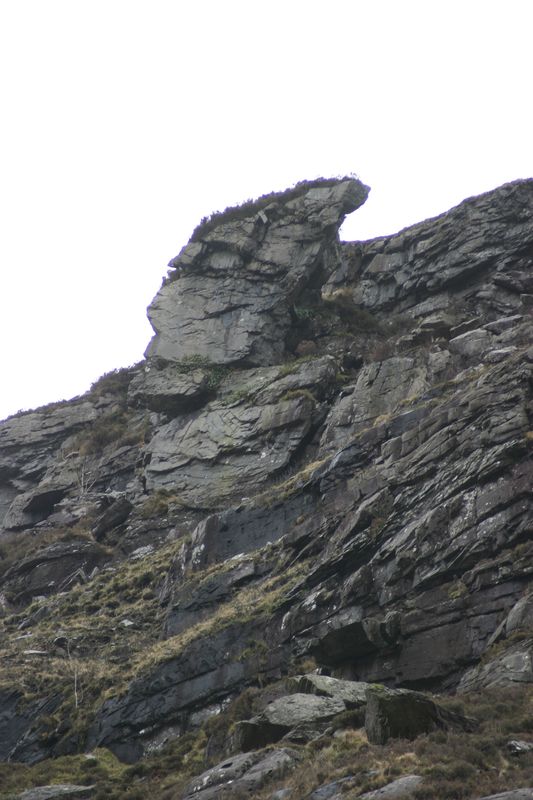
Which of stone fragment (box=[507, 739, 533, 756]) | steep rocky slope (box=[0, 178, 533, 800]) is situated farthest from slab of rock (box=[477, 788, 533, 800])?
stone fragment (box=[507, 739, 533, 756])

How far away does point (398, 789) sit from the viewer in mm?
12367

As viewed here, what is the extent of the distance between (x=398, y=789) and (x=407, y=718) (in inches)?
101

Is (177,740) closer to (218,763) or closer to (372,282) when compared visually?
(218,763)

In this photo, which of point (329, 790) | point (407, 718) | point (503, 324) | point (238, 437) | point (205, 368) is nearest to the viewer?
point (329, 790)

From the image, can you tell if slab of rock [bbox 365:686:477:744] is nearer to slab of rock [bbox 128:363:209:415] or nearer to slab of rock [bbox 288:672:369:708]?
slab of rock [bbox 288:672:369:708]

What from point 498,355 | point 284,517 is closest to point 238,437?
point 284,517

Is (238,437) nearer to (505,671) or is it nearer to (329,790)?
(505,671)

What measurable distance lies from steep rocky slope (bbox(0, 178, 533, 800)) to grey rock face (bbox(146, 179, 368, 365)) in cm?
14

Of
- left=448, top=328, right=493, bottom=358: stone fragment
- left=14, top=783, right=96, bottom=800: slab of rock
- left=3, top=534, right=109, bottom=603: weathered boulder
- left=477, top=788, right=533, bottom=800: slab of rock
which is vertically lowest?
left=14, top=783, right=96, bottom=800: slab of rock

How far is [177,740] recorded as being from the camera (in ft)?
76.7

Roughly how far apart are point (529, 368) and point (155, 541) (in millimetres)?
20542

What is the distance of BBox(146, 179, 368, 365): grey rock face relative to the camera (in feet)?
158

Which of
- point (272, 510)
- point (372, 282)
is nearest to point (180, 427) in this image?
point (272, 510)

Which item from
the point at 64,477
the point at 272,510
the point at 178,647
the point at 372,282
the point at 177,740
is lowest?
the point at 177,740
